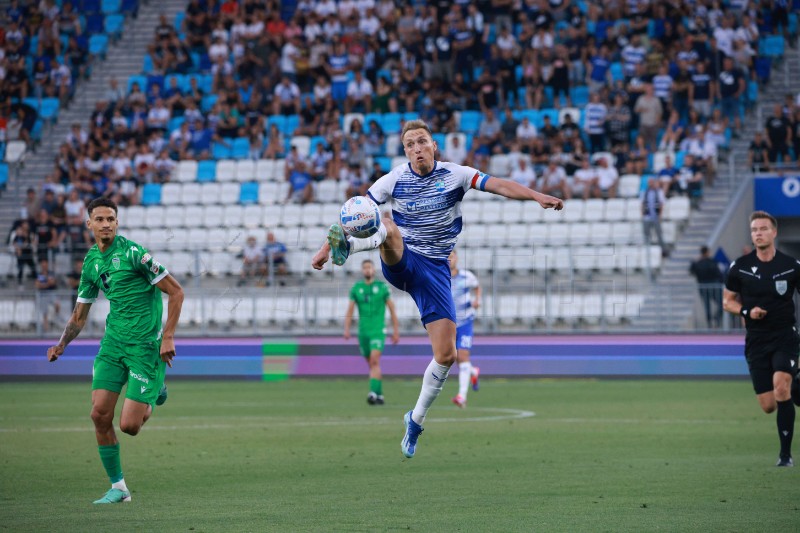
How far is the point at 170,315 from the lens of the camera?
10.8 m

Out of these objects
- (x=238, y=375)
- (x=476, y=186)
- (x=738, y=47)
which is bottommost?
(x=238, y=375)

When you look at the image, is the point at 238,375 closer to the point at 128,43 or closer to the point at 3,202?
the point at 3,202

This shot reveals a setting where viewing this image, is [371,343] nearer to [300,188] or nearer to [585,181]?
[585,181]

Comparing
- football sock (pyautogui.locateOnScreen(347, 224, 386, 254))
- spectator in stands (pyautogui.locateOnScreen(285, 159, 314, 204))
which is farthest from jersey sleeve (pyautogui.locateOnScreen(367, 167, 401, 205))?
spectator in stands (pyautogui.locateOnScreen(285, 159, 314, 204))

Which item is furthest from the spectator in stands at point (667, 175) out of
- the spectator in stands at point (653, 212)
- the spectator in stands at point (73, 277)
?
the spectator in stands at point (73, 277)

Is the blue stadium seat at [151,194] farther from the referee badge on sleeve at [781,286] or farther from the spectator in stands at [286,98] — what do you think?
the referee badge on sleeve at [781,286]

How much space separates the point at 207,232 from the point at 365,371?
6.40m

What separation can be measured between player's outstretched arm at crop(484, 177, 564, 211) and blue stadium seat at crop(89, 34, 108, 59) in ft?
102

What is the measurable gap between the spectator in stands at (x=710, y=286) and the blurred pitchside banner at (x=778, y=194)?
122 inches

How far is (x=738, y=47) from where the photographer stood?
31984 mm

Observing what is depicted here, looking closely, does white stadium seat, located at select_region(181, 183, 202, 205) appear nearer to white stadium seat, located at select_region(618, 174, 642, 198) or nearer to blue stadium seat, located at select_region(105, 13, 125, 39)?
blue stadium seat, located at select_region(105, 13, 125, 39)

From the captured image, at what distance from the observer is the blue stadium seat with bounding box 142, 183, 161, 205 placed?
111 feet

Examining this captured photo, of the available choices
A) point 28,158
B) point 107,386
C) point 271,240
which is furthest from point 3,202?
point 107,386

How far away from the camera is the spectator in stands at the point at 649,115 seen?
103 ft
